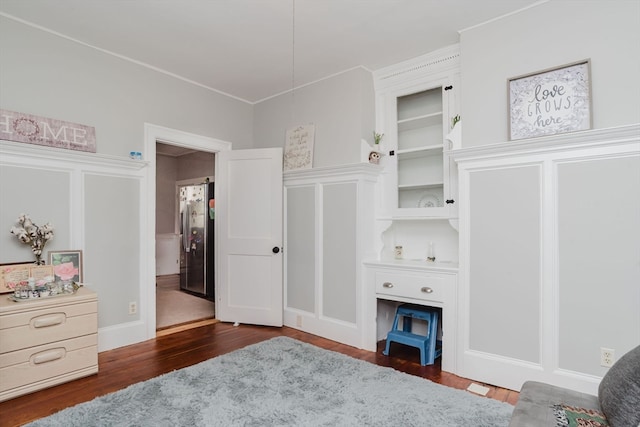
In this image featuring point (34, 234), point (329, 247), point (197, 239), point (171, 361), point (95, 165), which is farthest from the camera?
point (197, 239)

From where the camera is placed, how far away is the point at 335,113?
360 centimetres

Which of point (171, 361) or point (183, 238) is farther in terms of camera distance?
point (183, 238)

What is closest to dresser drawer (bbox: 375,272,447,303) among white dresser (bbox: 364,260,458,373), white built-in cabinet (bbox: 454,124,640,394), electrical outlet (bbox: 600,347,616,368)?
white dresser (bbox: 364,260,458,373)

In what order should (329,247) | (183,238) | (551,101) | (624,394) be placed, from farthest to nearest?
1. (183,238)
2. (329,247)
3. (551,101)
4. (624,394)

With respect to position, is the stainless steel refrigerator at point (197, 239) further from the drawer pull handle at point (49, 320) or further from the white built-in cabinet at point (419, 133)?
the white built-in cabinet at point (419, 133)

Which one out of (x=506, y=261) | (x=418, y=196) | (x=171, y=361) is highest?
(x=418, y=196)

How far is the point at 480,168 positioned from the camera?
8.58 ft

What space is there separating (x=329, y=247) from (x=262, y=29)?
206 centimetres

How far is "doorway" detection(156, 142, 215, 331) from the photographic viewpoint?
4.77 metres

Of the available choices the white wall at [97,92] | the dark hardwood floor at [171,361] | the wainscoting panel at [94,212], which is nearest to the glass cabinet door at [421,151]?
the dark hardwood floor at [171,361]

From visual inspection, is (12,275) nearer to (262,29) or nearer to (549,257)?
(262,29)

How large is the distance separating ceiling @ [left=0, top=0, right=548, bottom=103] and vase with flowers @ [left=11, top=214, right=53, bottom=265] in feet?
5.14

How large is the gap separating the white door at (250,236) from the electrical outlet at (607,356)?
9.17ft

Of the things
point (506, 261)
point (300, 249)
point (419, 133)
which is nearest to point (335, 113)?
point (419, 133)
